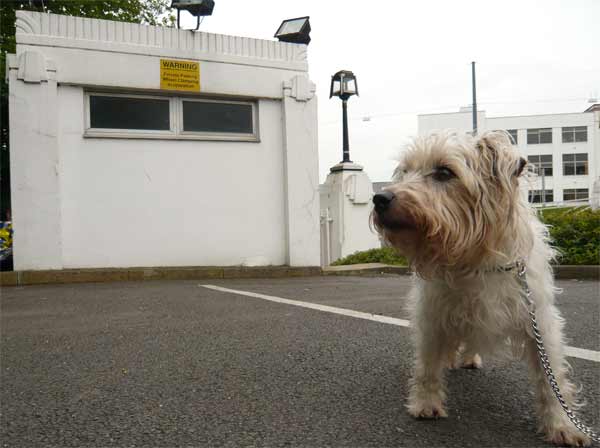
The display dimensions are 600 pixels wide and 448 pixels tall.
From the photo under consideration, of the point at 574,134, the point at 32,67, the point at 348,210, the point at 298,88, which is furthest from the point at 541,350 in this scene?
the point at 574,134

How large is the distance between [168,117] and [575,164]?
68655 mm

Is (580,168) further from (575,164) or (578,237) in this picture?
(578,237)

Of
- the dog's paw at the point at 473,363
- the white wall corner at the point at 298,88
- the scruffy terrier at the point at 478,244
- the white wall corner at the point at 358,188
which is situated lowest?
the dog's paw at the point at 473,363

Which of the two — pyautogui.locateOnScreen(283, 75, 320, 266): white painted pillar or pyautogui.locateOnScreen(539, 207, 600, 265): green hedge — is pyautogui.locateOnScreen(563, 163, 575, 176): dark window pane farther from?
pyautogui.locateOnScreen(283, 75, 320, 266): white painted pillar

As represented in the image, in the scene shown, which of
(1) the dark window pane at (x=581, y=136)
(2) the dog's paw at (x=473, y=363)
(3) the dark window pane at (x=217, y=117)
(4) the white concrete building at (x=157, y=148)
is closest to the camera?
(2) the dog's paw at (x=473, y=363)

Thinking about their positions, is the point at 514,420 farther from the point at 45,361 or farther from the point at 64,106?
the point at 64,106

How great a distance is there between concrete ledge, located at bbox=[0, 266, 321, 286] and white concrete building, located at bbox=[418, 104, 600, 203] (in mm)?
59484

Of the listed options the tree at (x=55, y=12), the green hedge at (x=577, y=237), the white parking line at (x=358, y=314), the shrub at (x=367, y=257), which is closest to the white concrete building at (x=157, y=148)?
the shrub at (x=367, y=257)

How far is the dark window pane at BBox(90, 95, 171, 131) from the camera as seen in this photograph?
963cm

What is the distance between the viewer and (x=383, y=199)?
234 cm

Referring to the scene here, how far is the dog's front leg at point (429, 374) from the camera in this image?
101 inches

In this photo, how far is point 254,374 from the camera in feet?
10.8

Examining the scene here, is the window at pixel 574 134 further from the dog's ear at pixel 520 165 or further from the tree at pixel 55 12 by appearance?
the dog's ear at pixel 520 165

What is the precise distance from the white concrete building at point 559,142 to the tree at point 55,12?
49.7m
